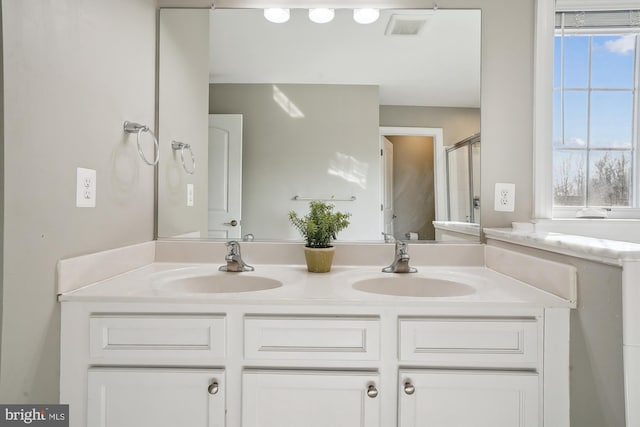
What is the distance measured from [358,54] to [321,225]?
2.55 feet

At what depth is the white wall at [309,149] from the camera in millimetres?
1547

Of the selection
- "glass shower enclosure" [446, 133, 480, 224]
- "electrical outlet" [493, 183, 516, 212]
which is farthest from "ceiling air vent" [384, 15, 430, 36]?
"electrical outlet" [493, 183, 516, 212]

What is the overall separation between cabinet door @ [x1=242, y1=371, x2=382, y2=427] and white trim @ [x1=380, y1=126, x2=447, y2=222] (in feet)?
2.50

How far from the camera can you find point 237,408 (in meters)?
0.98

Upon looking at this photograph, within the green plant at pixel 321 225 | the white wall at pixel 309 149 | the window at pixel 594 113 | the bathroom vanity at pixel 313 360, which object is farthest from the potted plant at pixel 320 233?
the window at pixel 594 113

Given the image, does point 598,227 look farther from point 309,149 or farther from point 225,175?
point 225,175

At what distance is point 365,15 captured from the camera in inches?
59.4

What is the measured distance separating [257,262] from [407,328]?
762 millimetres

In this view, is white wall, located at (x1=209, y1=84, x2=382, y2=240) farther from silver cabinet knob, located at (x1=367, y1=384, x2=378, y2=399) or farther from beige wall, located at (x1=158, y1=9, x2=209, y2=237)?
silver cabinet knob, located at (x1=367, y1=384, x2=378, y2=399)

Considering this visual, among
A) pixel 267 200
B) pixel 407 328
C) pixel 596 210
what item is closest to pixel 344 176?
pixel 267 200

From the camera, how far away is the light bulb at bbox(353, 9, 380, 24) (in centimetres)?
150

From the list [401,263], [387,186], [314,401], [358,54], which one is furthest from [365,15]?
[314,401]

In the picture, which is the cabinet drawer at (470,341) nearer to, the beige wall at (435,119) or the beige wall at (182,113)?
the beige wall at (435,119)

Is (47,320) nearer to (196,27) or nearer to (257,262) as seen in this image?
(257,262)
